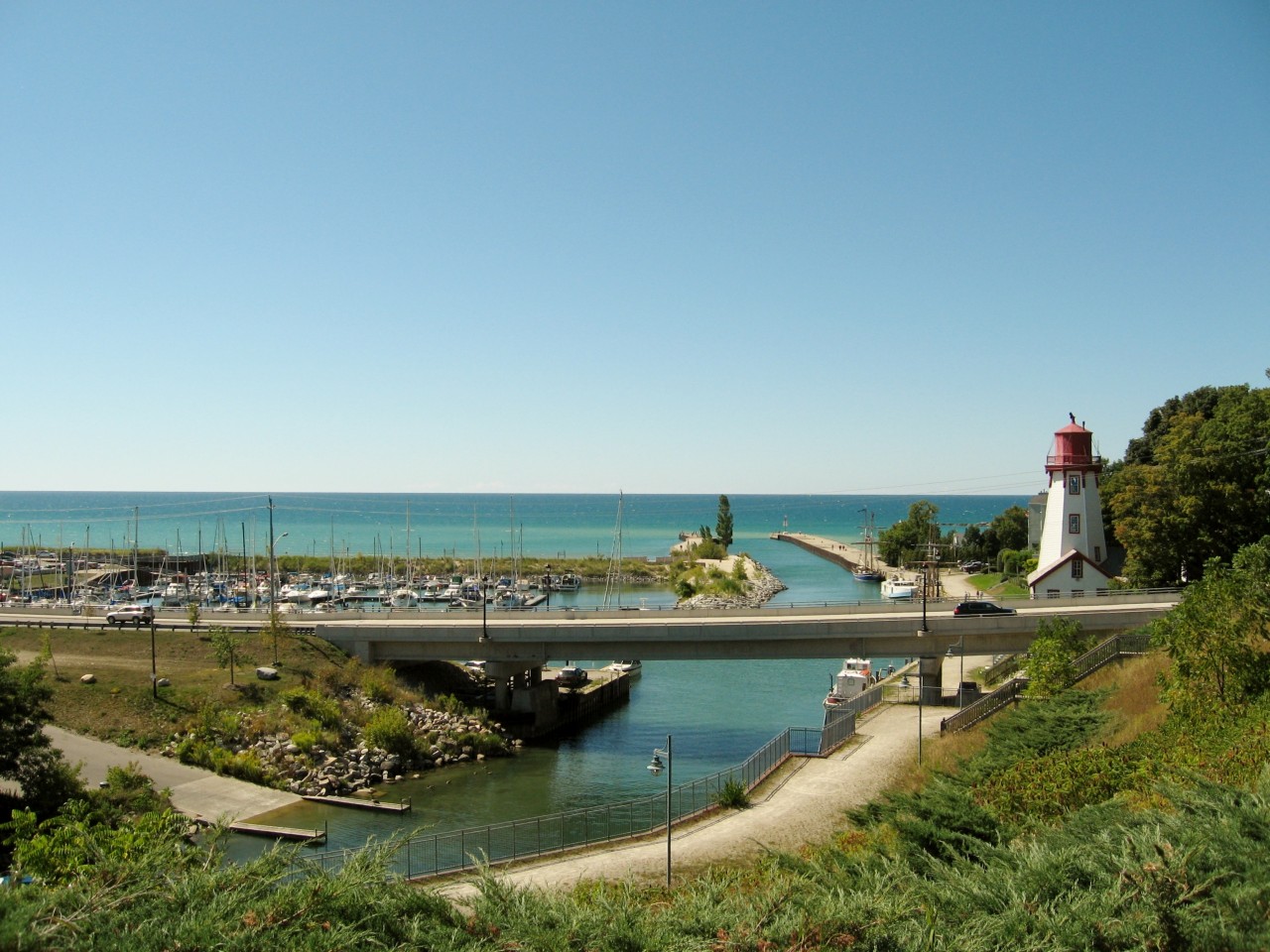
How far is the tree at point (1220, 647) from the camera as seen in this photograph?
74.4 feet

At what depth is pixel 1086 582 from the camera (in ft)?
171

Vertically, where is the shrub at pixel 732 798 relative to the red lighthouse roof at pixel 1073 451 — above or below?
below

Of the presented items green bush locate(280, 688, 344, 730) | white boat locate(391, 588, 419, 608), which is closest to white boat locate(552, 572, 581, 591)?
white boat locate(391, 588, 419, 608)

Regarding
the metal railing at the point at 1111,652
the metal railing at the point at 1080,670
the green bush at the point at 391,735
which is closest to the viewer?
the metal railing at the point at 1080,670

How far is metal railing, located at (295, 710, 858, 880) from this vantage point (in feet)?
86.3

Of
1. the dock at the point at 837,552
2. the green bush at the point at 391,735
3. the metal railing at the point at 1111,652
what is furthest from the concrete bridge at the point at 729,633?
the dock at the point at 837,552

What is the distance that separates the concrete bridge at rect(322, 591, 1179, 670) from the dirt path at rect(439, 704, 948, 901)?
23.8 feet

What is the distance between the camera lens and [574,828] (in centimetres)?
3125

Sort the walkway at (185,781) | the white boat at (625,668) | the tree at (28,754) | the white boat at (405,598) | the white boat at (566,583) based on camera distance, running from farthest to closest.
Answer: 1. the white boat at (566,583)
2. the white boat at (405,598)
3. the white boat at (625,668)
4. the walkway at (185,781)
5. the tree at (28,754)

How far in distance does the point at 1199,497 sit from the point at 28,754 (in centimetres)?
5148

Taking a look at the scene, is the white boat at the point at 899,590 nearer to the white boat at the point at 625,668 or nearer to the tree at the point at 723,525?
the white boat at the point at 625,668

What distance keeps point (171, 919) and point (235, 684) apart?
115 ft

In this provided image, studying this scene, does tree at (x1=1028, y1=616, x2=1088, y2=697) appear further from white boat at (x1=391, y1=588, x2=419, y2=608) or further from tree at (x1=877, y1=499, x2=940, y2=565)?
tree at (x1=877, y1=499, x2=940, y2=565)

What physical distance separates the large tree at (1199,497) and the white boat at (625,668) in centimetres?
2873
